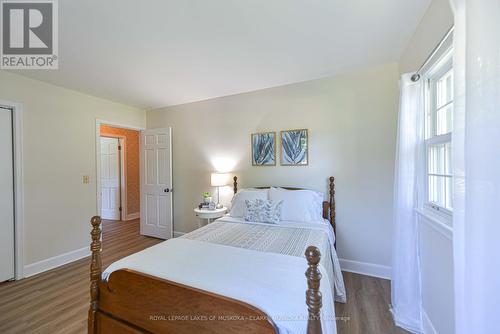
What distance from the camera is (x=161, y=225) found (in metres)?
3.86

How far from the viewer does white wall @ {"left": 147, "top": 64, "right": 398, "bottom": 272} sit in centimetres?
252

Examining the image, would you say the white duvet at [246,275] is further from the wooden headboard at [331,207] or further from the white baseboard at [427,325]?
the wooden headboard at [331,207]

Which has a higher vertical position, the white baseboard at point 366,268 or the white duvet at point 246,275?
the white duvet at point 246,275

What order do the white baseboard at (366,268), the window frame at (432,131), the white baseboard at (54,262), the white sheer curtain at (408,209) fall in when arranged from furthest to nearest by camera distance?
1. the white baseboard at (54,262)
2. the white baseboard at (366,268)
3. the white sheer curtain at (408,209)
4. the window frame at (432,131)

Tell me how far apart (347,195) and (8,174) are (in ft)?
13.7

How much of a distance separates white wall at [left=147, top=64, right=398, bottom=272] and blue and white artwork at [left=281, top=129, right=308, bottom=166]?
0.27 feet

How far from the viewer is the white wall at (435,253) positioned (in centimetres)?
132

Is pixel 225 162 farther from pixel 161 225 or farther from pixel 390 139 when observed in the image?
pixel 390 139

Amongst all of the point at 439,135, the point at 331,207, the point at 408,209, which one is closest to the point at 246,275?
the point at 408,209

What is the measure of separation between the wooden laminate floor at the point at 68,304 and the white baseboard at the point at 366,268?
0.08m

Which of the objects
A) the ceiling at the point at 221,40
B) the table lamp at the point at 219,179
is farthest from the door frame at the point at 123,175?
the table lamp at the point at 219,179

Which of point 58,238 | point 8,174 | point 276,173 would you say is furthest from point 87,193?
point 276,173

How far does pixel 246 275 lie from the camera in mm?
1214

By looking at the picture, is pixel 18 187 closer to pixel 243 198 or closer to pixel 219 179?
pixel 219 179
